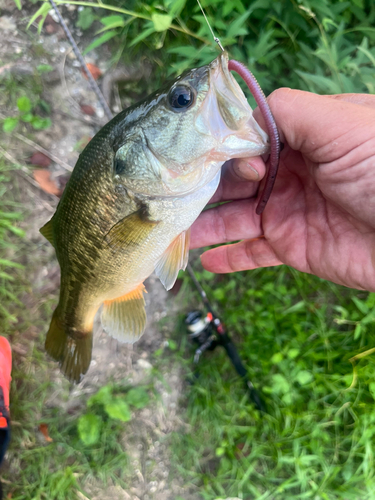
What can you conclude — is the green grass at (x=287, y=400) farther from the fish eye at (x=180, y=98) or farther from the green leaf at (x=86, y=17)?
the green leaf at (x=86, y=17)

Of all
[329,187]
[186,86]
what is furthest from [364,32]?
[186,86]

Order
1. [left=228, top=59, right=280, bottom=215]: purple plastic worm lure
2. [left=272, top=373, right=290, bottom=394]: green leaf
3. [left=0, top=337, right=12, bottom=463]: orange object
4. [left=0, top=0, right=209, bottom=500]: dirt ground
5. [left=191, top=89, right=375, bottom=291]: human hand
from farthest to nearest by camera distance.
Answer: [left=0, top=0, right=209, bottom=500]: dirt ground
[left=272, top=373, right=290, bottom=394]: green leaf
[left=0, top=337, right=12, bottom=463]: orange object
[left=191, top=89, right=375, bottom=291]: human hand
[left=228, top=59, right=280, bottom=215]: purple plastic worm lure

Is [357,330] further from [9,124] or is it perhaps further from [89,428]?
[9,124]

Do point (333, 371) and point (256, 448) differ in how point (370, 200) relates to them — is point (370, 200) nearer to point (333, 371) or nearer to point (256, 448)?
point (333, 371)

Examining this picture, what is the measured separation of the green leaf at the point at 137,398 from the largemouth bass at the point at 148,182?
1129mm

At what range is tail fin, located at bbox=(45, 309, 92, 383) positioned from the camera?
6.79 ft

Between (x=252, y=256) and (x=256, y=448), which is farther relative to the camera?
(x=256, y=448)

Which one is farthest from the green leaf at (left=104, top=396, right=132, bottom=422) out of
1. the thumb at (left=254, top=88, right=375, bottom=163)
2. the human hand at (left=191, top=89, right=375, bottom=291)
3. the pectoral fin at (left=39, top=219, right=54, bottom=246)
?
the thumb at (left=254, top=88, right=375, bottom=163)

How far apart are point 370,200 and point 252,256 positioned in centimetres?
91

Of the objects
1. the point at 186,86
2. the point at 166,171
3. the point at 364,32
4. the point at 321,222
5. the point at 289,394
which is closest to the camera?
the point at 186,86

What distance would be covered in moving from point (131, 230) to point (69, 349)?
1058 mm

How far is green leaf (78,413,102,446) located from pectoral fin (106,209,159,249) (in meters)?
1.75

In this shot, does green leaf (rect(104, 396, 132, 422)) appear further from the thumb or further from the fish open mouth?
the thumb

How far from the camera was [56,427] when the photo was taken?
2.61 metres
